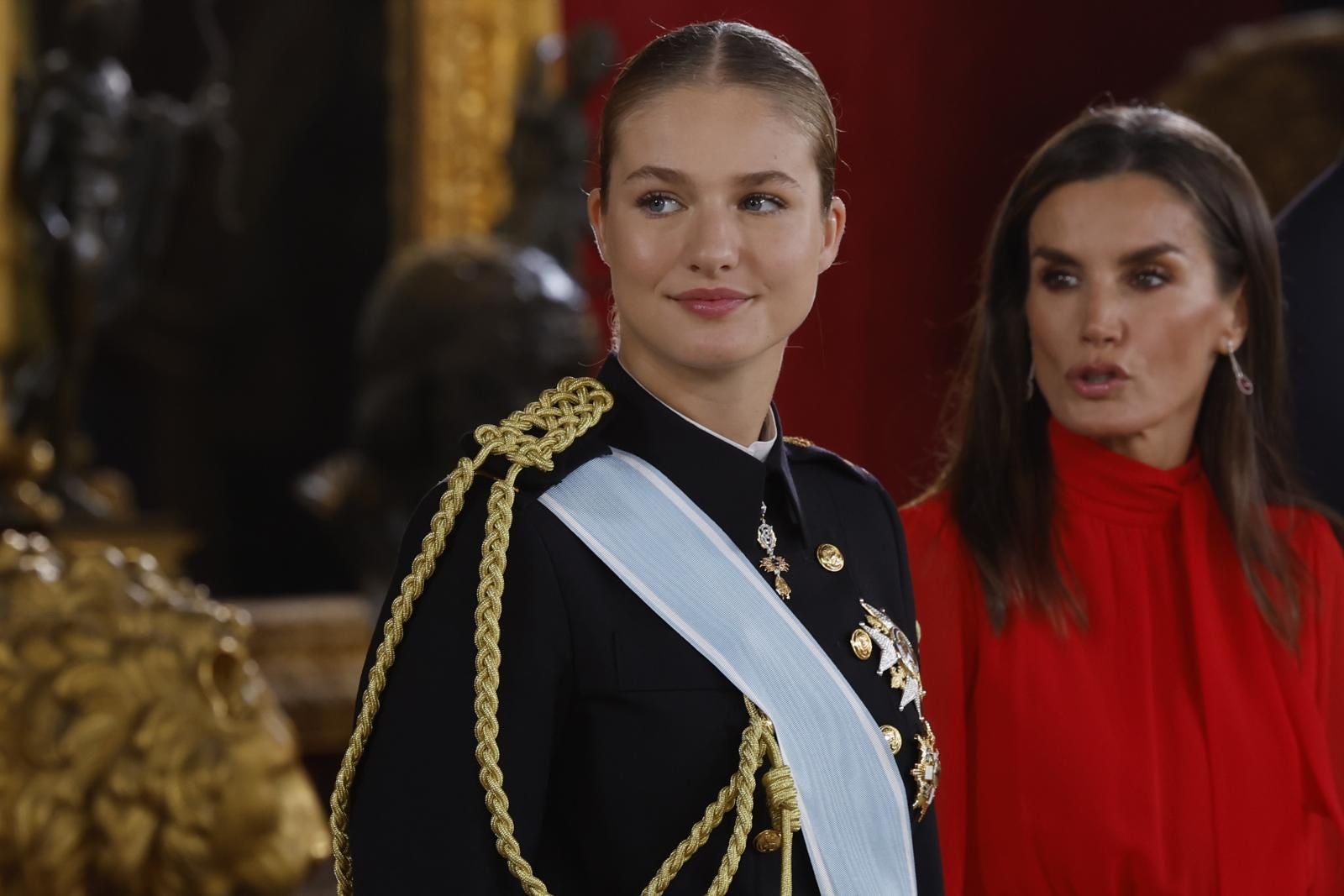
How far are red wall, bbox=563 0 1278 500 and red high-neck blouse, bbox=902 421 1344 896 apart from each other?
3.45 m

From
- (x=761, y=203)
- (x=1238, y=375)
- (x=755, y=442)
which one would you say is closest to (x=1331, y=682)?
(x=1238, y=375)

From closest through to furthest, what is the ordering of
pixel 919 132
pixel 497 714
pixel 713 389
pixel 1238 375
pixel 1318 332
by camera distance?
pixel 497 714
pixel 713 389
pixel 1238 375
pixel 1318 332
pixel 919 132

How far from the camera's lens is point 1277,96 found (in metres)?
4.46

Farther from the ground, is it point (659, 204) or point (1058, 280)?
point (659, 204)

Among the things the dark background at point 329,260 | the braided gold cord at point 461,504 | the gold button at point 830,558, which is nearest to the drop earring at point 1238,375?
the gold button at point 830,558

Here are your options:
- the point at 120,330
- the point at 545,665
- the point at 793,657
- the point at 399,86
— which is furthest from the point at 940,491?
the point at 399,86

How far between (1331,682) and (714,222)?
2.90 ft

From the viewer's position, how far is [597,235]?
A: 4.01 ft

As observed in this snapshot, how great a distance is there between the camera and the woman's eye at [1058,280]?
171 centimetres

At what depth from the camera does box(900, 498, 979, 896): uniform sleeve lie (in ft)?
5.35

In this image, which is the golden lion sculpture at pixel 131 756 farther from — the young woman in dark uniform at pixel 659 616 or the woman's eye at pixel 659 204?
the woman's eye at pixel 659 204

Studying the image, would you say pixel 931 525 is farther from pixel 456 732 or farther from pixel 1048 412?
pixel 456 732

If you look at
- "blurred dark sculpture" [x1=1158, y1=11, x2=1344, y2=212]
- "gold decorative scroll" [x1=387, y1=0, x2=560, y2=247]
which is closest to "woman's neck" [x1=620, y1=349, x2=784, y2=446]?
"blurred dark sculpture" [x1=1158, y1=11, x2=1344, y2=212]

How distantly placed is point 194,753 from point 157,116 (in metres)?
2.76
